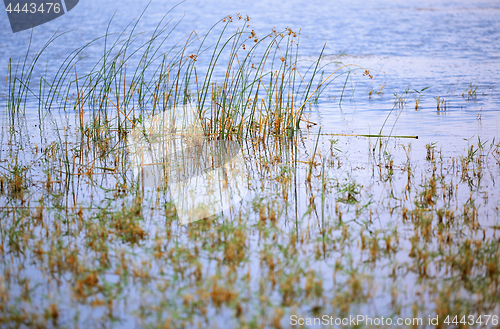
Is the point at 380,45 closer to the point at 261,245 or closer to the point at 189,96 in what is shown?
the point at 189,96

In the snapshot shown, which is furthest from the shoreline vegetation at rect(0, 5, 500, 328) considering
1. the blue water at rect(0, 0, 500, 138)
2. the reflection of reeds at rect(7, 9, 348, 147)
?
the blue water at rect(0, 0, 500, 138)

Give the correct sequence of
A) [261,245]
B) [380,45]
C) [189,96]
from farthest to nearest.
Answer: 1. [380,45]
2. [189,96]
3. [261,245]

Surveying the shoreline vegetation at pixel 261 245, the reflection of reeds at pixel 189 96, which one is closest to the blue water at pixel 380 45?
the reflection of reeds at pixel 189 96

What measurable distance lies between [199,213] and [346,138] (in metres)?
2.27

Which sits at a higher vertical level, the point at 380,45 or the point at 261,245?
the point at 380,45

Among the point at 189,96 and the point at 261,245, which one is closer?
the point at 261,245

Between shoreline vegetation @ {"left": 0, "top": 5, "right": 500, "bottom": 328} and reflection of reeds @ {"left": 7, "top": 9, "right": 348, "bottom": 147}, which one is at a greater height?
reflection of reeds @ {"left": 7, "top": 9, "right": 348, "bottom": 147}

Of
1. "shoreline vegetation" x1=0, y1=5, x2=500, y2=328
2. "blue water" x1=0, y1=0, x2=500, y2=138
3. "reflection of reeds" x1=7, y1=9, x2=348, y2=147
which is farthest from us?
"blue water" x1=0, y1=0, x2=500, y2=138

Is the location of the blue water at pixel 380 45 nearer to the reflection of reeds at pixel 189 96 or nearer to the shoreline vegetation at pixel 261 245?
the reflection of reeds at pixel 189 96

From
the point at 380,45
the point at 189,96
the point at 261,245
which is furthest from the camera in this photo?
the point at 380,45

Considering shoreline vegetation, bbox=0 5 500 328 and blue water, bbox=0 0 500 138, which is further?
blue water, bbox=0 0 500 138

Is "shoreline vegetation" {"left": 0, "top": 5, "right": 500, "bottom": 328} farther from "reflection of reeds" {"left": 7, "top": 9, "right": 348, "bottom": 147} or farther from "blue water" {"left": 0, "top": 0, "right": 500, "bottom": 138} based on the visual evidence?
"blue water" {"left": 0, "top": 0, "right": 500, "bottom": 138}

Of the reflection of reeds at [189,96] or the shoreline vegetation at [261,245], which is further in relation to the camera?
the reflection of reeds at [189,96]

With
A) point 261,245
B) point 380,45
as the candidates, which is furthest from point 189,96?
point 380,45
